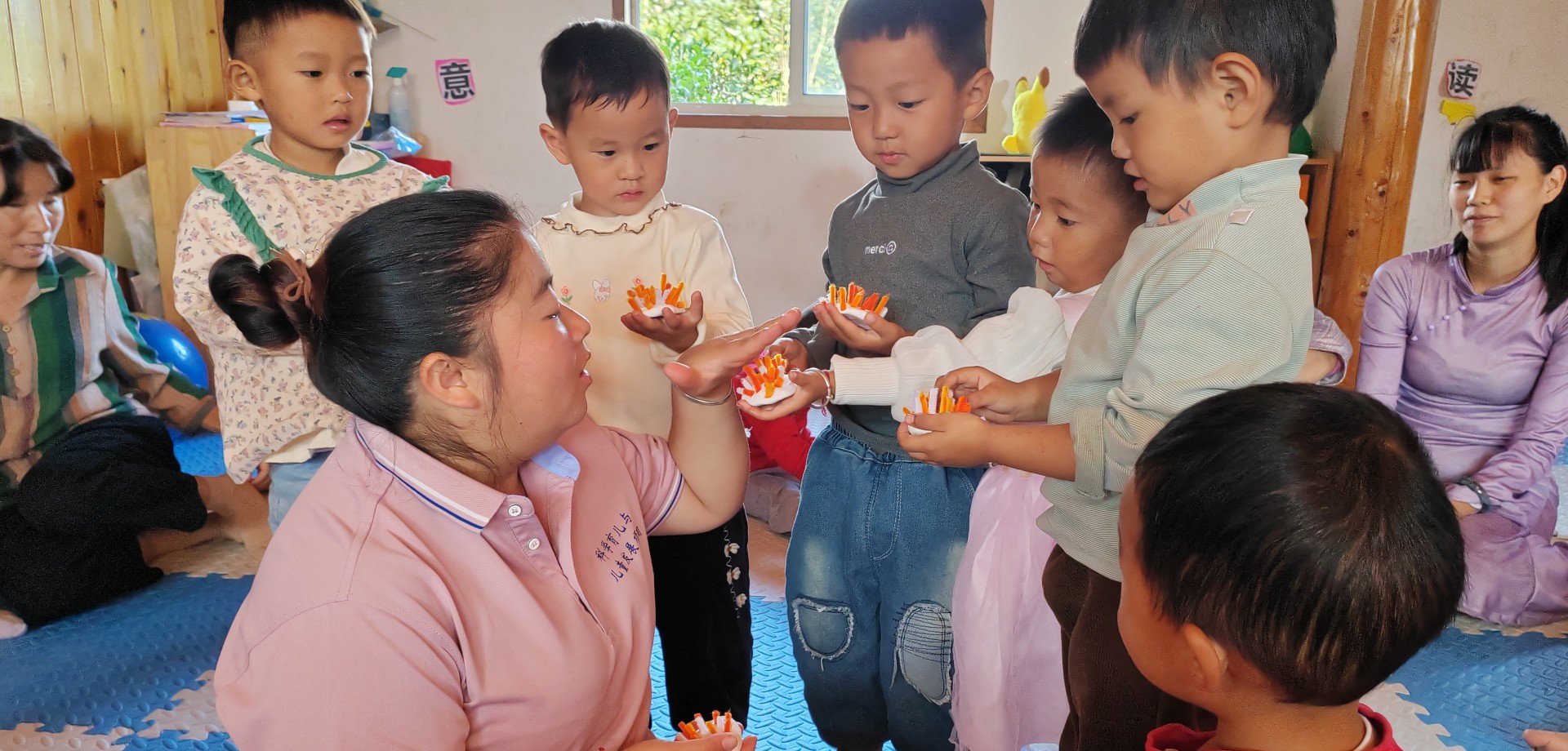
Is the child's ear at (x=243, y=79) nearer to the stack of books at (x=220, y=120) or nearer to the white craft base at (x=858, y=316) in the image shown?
the white craft base at (x=858, y=316)

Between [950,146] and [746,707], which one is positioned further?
[746,707]

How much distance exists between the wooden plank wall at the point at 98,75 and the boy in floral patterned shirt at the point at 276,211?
8.67 ft

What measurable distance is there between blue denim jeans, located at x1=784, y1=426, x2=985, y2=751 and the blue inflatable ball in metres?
2.75

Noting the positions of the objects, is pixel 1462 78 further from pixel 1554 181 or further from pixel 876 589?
pixel 876 589

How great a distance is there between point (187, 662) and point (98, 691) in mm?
157

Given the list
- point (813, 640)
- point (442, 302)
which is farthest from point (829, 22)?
point (442, 302)

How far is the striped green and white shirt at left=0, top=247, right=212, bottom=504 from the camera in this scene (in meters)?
2.35

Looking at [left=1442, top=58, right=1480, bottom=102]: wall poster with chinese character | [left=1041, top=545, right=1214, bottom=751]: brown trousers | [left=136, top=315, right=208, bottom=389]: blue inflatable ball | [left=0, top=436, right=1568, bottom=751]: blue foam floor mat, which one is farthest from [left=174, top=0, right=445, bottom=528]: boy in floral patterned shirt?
[left=1442, top=58, right=1480, bottom=102]: wall poster with chinese character

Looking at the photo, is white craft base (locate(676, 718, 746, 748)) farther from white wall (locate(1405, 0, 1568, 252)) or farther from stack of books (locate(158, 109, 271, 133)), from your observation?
white wall (locate(1405, 0, 1568, 252))

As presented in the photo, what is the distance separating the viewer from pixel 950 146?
1.43m

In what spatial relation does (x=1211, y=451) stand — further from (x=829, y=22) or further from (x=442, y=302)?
(x=829, y=22)

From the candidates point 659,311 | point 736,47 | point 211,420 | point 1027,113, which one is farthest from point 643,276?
point 736,47

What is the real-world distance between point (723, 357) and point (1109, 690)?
0.61 m

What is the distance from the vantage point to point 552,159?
14.9 ft
